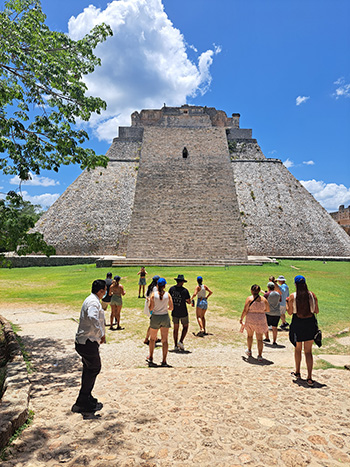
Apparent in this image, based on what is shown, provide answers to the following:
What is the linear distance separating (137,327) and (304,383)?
4.36 m

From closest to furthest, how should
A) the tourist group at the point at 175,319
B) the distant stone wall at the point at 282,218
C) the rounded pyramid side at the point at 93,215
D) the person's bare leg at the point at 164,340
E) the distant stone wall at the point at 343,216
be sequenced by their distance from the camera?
the tourist group at the point at 175,319 → the person's bare leg at the point at 164,340 → the rounded pyramid side at the point at 93,215 → the distant stone wall at the point at 282,218 → the distant stone wall at the point at 343,216

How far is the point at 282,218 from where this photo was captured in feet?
87.4

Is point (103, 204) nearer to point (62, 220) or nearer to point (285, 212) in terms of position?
point (62, 220)

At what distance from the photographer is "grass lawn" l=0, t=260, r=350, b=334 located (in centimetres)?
982

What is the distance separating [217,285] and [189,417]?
10064mm

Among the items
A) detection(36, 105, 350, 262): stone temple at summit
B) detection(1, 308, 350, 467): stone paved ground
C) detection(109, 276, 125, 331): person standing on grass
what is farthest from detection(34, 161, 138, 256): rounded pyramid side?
detection(1, 308, 350, 467): stone paved ground


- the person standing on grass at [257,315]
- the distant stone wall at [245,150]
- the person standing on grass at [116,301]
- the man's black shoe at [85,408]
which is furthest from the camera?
the distant stone wall at [245,150]

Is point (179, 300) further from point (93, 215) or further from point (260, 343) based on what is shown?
point (93, 215)

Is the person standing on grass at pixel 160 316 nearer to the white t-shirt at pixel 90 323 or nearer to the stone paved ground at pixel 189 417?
the stone paved ground at pixel 189 417

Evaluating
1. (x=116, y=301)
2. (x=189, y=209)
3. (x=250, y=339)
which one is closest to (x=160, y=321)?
(x=250, y=339)

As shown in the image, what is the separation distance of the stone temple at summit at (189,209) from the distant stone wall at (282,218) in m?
0.08

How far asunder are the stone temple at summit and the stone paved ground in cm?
1548

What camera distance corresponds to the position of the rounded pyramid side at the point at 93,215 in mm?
24125

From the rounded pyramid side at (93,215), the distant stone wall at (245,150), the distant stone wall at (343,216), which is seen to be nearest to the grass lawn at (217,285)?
the rounded pyramid side at (93,215)
